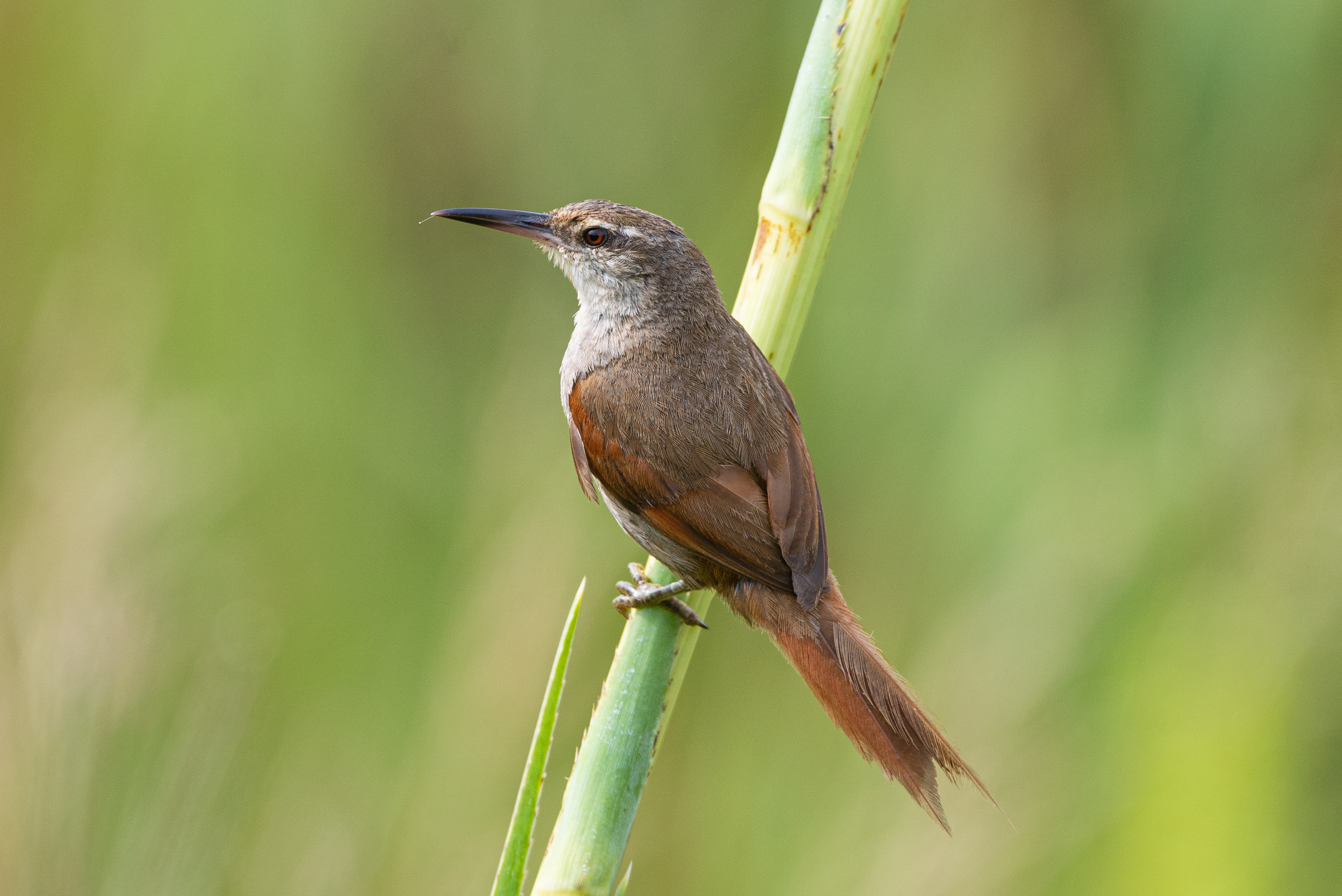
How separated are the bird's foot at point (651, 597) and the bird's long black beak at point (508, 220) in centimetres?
74

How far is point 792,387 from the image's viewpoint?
2580mm

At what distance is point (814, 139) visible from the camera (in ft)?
4.91

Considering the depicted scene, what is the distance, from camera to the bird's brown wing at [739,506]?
1943mm

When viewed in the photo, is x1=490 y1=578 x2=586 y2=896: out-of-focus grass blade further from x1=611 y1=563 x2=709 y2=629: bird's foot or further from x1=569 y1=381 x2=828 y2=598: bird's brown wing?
x1=569 y1=381 x2=828 y2=598: bird's brown wing

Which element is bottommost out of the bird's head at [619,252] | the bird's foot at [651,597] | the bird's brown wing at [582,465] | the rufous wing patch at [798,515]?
the bird's foot at [651,597]

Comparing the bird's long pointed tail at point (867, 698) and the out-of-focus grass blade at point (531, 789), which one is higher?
the out-of-focus grass blade at point (531, 789)

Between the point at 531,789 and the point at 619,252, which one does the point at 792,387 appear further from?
the point at 531,789

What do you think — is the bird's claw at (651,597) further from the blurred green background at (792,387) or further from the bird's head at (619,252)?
the bird's head at (619,252)

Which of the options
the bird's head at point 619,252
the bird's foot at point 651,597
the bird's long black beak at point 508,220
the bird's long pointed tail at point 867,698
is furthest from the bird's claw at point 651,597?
the bird's long black beak at point 508,220

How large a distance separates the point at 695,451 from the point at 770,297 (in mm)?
489

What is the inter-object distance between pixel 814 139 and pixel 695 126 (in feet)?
3.05

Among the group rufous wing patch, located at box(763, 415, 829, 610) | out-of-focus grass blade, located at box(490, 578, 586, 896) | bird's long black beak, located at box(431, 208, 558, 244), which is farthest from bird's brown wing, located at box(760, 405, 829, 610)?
out-of-focus grass blade, located at box(490, 578, 586, 896)

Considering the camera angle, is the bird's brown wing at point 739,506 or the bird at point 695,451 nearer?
the bird at point 695,451

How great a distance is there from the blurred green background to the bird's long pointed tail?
1.49 ft
